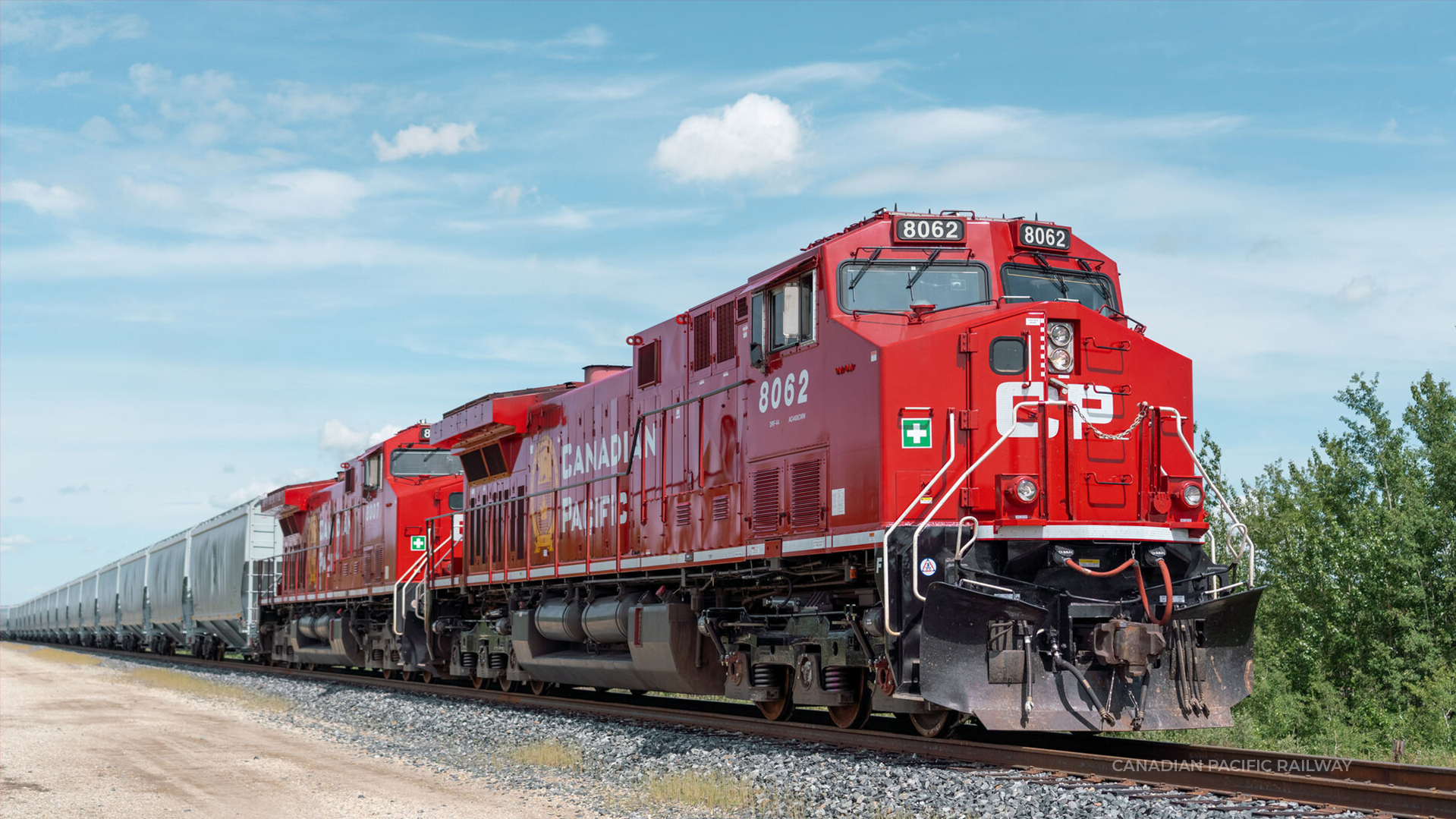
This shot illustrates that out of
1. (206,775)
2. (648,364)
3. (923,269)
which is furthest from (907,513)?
(206,775)

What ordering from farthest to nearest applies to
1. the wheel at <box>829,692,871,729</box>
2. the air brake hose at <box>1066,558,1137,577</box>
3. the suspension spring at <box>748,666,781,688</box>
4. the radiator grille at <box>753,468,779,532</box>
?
the suspension spring at <box>748,666,781,688</box> < the radiator grille at <box>753,468,779,532</box> < the wheel at <box>829,692,871,729</box> < the air brake hose at <box>1066,558,1137,577</box>

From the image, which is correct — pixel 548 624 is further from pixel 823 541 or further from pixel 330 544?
pixel 330 544

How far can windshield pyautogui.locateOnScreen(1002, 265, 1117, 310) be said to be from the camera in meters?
10.6

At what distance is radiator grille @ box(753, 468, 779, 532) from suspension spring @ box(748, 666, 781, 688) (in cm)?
143

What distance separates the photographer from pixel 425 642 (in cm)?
2106

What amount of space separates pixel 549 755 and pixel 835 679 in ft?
8.98

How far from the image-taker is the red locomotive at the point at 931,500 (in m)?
9.26

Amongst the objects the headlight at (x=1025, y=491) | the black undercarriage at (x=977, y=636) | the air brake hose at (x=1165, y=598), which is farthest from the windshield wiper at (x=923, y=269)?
the air brake hose at (x=1165, y=598)

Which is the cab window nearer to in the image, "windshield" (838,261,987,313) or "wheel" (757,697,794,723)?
"windshield" (838,261,987,313)

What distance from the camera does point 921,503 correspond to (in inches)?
378

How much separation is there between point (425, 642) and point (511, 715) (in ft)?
23.0

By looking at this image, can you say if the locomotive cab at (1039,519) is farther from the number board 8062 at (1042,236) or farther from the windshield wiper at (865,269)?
the number board 8062 at (1042,236)

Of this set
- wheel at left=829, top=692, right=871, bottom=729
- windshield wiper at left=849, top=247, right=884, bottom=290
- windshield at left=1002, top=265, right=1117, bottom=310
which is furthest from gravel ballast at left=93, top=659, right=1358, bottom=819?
windshield at left=1002, top=265, right=1117, bottom=310

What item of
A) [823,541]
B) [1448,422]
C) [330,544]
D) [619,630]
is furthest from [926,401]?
[1448,422]
